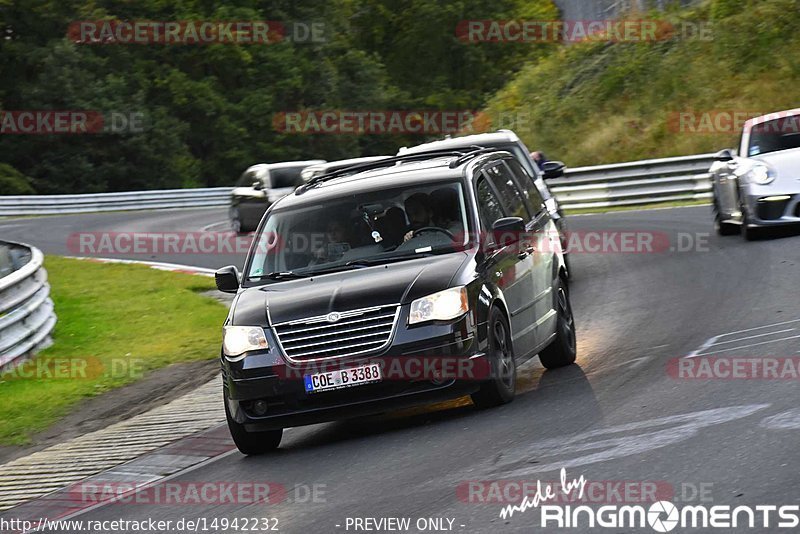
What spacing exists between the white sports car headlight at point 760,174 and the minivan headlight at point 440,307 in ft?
29.4

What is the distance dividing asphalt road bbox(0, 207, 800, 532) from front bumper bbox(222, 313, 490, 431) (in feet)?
0.80

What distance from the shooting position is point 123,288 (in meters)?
19.5

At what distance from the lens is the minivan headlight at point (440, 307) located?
8820 millimetres

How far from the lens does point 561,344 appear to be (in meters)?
10.8

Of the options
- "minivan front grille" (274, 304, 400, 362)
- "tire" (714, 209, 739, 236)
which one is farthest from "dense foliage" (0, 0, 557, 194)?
"minivan front grille" (274, 304, 400, 362)

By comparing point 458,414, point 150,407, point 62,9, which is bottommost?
point 62,9

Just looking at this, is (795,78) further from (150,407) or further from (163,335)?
(150,407)

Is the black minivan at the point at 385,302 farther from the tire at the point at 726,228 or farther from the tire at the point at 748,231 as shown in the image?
the tire at the point at 726,228

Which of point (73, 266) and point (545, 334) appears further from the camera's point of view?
point (73, 266)

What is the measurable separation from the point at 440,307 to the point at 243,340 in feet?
4.29

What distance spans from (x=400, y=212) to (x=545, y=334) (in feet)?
4.82

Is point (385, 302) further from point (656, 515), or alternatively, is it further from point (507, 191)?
point (656, 515)

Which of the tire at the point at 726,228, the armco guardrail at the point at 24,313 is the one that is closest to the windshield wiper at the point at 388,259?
the armco guardrail at the point at 24,313

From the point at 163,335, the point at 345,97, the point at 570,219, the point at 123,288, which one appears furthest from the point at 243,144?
the point at 163,335
